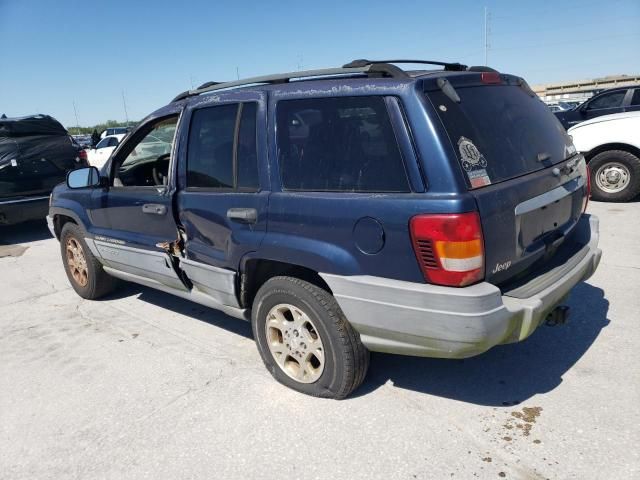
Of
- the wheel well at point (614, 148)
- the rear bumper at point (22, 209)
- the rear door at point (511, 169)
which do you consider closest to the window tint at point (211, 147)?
the rear door at point (511, 169)

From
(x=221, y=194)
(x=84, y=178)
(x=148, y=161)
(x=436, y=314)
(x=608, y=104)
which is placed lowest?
(x=436, y=314)

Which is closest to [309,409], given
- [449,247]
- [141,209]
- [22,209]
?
[449,247]

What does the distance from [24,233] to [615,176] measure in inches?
385

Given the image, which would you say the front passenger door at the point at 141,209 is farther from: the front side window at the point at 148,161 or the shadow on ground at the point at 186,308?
the shadow on ground at the point at 186,308

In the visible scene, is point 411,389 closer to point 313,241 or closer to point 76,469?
point 313,241

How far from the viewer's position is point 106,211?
14.1 ft

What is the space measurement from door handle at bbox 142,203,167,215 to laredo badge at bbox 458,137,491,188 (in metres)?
2.19

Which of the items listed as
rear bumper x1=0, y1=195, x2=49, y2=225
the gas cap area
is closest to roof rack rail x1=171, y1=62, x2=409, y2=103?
the gas cap area

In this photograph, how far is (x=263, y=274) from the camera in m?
3.15

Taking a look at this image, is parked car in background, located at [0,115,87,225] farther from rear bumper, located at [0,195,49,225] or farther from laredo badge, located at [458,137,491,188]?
laredo badge, located at [458,137,491,188]

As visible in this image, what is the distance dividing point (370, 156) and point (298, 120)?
0.55m

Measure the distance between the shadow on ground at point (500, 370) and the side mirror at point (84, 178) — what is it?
277 centimetres

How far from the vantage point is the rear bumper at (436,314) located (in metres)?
2.29

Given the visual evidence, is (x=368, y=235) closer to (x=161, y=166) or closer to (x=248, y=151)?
(x=248, y=151)
